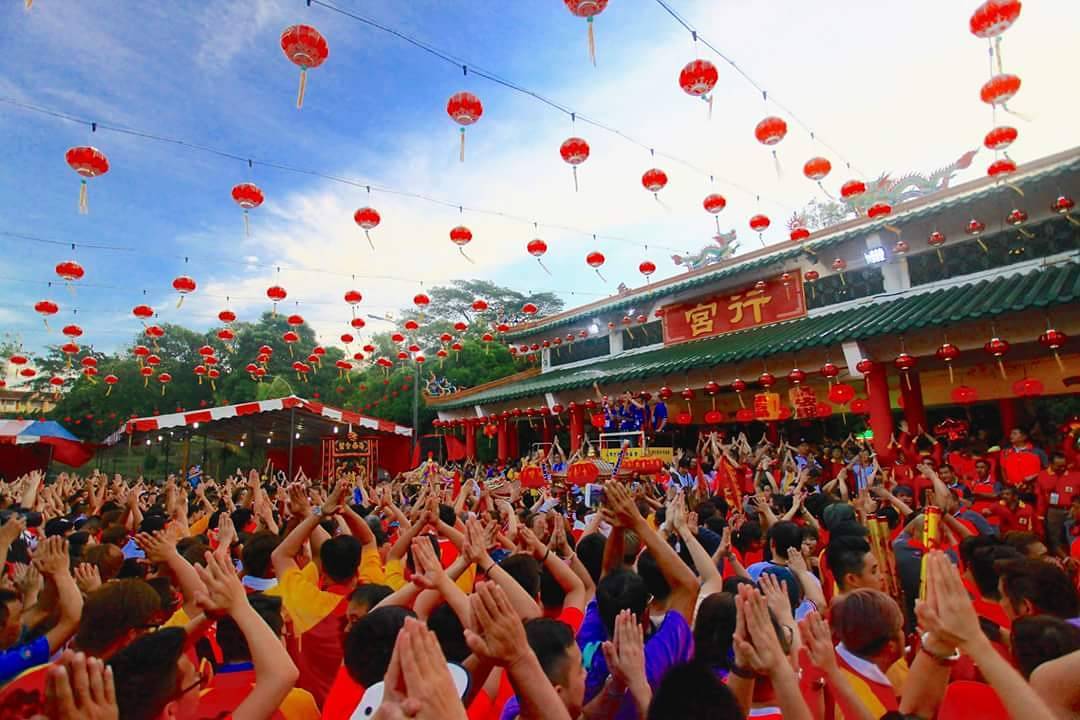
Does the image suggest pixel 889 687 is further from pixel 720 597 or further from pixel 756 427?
pixel 756 427

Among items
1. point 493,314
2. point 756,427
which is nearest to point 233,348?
point 493,314

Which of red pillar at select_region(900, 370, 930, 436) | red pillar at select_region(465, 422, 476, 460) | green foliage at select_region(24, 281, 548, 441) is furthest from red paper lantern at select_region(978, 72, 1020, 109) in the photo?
green foliage at select_region(24, 281, 548, 441)

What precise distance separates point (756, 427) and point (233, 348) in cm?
3091

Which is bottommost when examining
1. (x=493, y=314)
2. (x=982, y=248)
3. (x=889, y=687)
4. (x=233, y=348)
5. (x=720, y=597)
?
(x=889, y=687)

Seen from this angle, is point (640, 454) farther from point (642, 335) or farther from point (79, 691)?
point (79, 691)

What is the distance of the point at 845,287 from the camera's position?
1282 centimetres

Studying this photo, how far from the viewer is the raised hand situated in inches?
45.3

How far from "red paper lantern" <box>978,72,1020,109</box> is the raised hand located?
9.80 metres

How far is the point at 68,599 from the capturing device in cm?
255

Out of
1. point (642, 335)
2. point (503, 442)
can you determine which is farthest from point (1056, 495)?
point (503, 442)

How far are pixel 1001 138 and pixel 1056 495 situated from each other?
487cm

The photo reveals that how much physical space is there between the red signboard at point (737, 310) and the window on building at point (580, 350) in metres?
2.79

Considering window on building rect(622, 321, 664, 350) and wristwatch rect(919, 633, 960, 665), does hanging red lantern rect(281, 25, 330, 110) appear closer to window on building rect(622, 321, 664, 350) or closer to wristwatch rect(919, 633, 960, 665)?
wristwatch rect(919, 633, 960, 665)

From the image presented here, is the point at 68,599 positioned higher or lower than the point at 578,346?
lower
